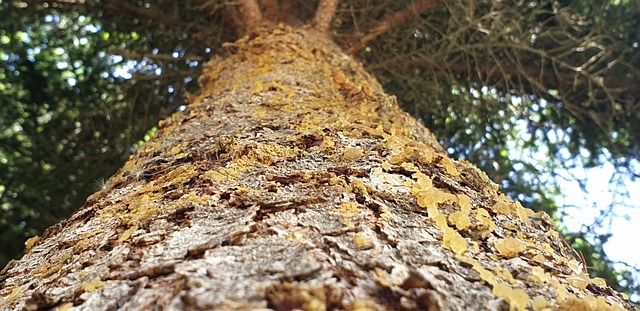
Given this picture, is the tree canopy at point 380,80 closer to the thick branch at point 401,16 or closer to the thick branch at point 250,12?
the thick branch at point 401,16

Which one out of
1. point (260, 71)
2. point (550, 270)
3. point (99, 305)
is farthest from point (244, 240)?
point (260, 71)

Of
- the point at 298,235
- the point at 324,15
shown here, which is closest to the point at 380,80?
the point at 324,15

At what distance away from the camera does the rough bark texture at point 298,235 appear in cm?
63

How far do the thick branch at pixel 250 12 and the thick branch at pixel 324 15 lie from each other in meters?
0.26

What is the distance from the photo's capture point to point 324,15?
2711mm

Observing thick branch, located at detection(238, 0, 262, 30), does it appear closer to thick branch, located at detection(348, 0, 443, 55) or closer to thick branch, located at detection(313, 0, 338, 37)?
thick branch, located at detection(313, 0, 338, 37)

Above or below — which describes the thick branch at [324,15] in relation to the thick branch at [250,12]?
above

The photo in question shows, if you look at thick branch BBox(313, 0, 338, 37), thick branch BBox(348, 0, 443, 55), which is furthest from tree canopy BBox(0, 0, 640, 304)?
thick branch BBox(313, 0, 338, 37)

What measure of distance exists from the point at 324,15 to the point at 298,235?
6.93ft

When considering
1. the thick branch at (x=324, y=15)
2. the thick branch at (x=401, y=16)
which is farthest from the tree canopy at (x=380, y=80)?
the thick branch at (x=324, y=15)

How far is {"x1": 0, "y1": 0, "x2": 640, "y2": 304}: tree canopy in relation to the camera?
10.6ft

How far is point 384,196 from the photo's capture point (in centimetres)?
92

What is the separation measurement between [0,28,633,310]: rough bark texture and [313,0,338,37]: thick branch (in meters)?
1.31

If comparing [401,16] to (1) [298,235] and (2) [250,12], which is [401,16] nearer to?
(2) [250,12]
